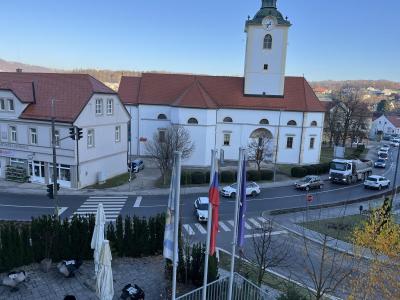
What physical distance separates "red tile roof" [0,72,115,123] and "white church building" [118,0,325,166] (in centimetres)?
1237

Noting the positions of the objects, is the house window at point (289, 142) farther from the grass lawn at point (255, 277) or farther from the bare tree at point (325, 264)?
the grass lawn at point (255, 277)

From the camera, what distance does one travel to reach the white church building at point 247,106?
1714 inches

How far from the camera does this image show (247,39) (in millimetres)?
44844

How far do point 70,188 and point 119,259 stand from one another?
653 inches

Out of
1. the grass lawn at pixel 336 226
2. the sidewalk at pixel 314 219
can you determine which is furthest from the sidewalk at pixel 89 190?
the grass lawn at pixel 336 226

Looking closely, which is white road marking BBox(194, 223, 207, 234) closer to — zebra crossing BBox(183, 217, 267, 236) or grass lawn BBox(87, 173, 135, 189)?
zebra crossing BBox(183, 217, 267, 236)

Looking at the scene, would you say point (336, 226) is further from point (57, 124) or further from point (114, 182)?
point (57, 124)

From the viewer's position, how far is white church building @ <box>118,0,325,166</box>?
43.5 meters

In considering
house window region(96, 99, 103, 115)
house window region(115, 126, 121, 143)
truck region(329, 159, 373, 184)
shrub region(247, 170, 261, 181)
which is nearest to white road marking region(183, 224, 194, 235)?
shrub region(247, 170, 261, 181)

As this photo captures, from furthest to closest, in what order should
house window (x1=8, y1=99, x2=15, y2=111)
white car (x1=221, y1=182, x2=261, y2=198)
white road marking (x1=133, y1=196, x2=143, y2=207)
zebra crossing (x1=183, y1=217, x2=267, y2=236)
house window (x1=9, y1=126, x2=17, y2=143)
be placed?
1. house window (x1=9, y1=126, x2=17, y2=143)
2. house window (x1=8, y1=99, x2=15, y2=111)
3. white car (x1=221, y1=182, x2=261, y2=198)
4. white road marking (x1=133, y1=196, x2=143, y2=207)
5. zebra crossing (x1=183, y1=217, x2=267, y2=236)

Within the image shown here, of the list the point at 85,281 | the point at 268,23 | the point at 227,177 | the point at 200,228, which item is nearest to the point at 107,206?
the point at 200,228

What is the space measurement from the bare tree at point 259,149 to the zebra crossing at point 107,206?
1706 cm

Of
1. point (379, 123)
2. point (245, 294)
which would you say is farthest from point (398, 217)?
point (379, 123)

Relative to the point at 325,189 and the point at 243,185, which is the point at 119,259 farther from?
the point at 325,189
